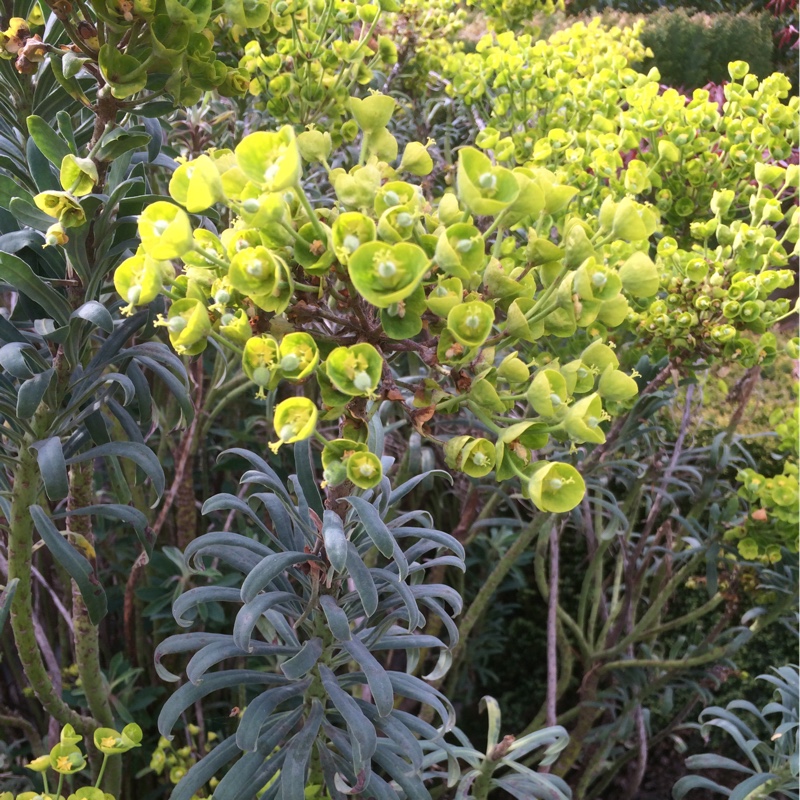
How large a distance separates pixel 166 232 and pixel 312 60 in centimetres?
112

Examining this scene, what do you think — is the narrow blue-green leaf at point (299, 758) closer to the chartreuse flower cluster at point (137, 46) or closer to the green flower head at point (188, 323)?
the green flower head at point (188, 323)

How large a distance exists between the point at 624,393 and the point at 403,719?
638 mm

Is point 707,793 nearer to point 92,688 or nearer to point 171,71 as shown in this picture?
point 92,688

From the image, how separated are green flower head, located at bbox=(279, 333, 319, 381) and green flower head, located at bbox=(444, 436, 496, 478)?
0.64ft

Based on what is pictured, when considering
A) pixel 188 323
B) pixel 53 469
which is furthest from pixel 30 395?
pixel 188 323

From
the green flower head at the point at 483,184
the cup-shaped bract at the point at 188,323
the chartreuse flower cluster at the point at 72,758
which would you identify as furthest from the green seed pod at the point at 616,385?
the chartreuse flower cluster at the point at 72,758

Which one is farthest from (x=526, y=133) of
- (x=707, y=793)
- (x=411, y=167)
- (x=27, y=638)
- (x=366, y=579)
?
(x=707, y=793)

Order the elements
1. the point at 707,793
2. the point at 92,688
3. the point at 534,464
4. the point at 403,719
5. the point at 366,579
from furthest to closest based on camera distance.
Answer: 1. the point at 707,793
2. the point at 92,688
3. the point at 403,719
4. the point at 366,579
5. the point at 534,464

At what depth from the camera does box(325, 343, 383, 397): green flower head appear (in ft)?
2.19

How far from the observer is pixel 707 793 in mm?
2467

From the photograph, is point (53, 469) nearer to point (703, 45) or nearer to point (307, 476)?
point (307, 476)

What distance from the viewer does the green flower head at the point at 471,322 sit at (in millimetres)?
680

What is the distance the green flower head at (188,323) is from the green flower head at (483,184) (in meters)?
0.29

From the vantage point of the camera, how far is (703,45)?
25.2ft
